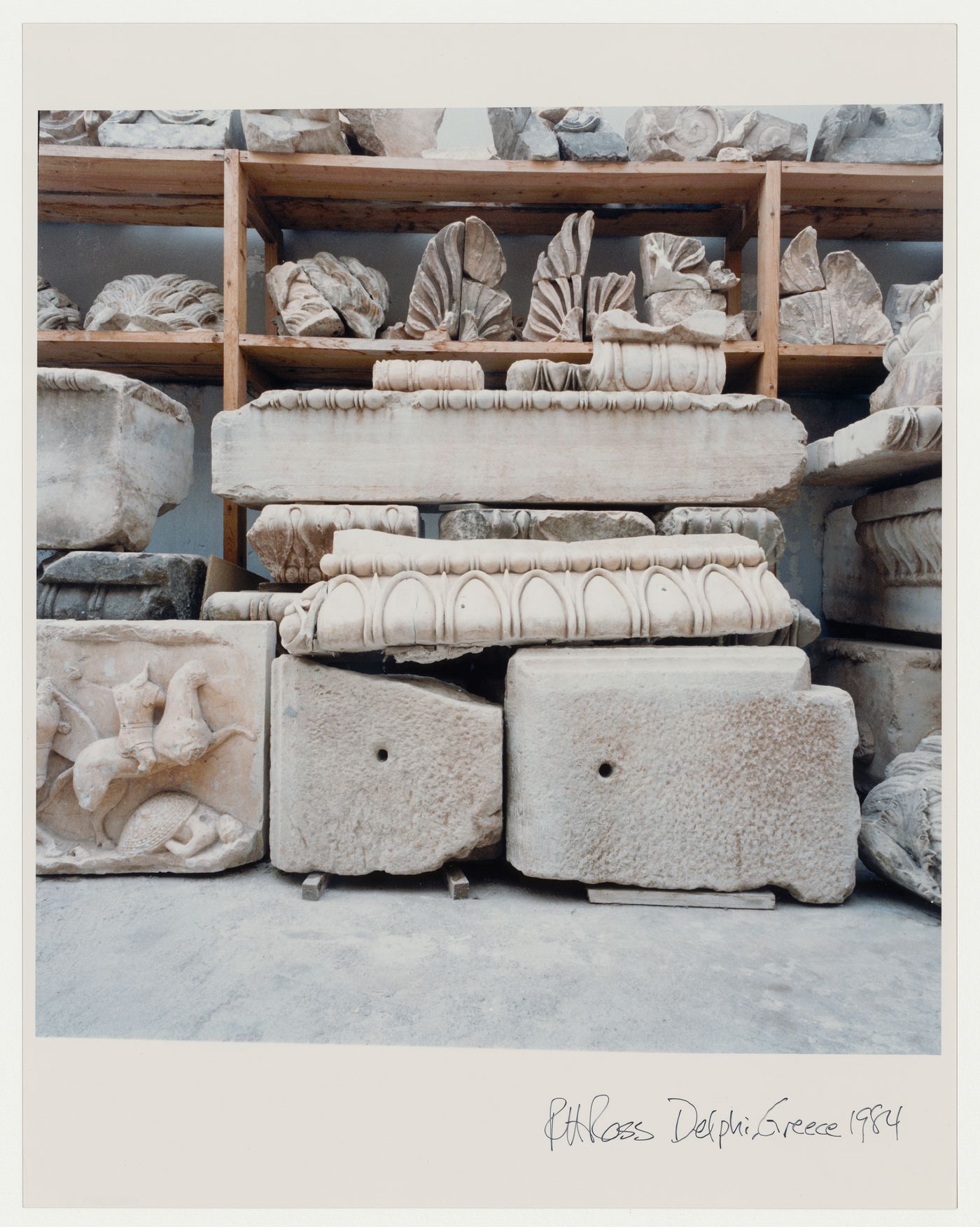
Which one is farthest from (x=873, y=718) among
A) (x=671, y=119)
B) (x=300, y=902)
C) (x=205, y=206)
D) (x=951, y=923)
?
(x=205, y=206)

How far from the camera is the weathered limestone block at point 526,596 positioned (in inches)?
62.8

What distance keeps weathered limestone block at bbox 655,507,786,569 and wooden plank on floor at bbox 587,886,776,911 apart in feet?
3.30

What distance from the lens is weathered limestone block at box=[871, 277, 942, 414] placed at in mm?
2131

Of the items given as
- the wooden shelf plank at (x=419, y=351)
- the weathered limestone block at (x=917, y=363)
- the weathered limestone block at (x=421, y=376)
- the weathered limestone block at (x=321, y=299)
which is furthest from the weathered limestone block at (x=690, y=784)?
the weathered limestone block at (x=321, y=299)

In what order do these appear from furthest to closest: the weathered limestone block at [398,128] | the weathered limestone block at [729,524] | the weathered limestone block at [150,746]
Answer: the weathered limestone block at [398,128] → the weathered limestone block at [729,524] → the weathered limestone block at [150,746]

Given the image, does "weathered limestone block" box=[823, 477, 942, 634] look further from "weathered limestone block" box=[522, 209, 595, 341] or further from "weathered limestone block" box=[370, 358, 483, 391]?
"weathered limestone block" box=[370, 358, 483, 391]

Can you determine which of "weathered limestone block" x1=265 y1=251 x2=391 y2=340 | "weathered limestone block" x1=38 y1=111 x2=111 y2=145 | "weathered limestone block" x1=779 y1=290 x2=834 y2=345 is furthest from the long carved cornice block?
"weathered limestone block" x1=38 y1=111 x2=111 y2=145

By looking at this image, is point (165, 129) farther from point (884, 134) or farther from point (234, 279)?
point (884, 134)

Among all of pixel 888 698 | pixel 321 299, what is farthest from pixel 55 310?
pixel 888 698

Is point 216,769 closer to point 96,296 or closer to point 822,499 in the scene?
point 96,296

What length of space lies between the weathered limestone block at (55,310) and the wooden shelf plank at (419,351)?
2.46 ft

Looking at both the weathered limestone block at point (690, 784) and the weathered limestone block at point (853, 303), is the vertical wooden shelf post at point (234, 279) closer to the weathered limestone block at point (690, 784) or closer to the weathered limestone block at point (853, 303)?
the weathered limestone block at point (690, 784)

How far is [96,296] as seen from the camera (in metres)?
2.94

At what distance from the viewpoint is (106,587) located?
6.59 ft
